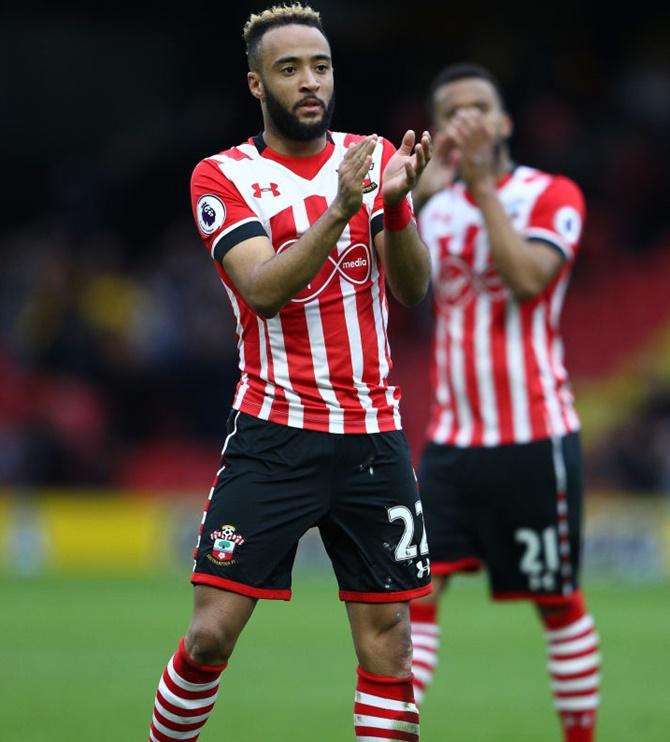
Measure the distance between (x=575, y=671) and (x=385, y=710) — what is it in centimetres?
150

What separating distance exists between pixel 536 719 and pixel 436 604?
3.33ft

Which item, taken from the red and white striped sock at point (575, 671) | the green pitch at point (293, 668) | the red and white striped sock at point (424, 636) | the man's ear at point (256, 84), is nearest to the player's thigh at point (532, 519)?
the red and white striped sock at point (575, 671)

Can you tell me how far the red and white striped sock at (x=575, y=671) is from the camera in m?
5.73

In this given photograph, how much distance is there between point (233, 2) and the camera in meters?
18.6

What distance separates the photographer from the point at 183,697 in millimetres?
4512

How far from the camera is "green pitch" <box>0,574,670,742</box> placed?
6.38 metres

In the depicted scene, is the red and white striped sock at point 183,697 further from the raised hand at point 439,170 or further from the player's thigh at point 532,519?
the raised hand at point 439,170

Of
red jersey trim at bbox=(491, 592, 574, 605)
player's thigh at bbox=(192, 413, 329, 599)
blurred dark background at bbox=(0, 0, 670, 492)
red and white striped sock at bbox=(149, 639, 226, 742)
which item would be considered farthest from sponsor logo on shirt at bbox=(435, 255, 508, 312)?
blurred dark background at bbox=(0, 0, 670, 492)

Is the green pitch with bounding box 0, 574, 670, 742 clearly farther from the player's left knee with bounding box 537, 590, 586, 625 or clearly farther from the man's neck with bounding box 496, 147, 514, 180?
the man's neck with bounding box 496, 147, 514, 180

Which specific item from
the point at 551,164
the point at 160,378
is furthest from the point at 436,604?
the point at 551,164

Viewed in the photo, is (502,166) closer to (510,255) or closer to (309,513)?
(510,255)

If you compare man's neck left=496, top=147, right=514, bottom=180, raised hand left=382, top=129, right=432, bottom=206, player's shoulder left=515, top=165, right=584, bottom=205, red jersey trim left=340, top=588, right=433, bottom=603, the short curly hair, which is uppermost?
the short curly hair

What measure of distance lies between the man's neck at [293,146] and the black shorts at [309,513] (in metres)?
0.80

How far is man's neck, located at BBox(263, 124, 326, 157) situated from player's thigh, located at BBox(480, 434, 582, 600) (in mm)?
1778
